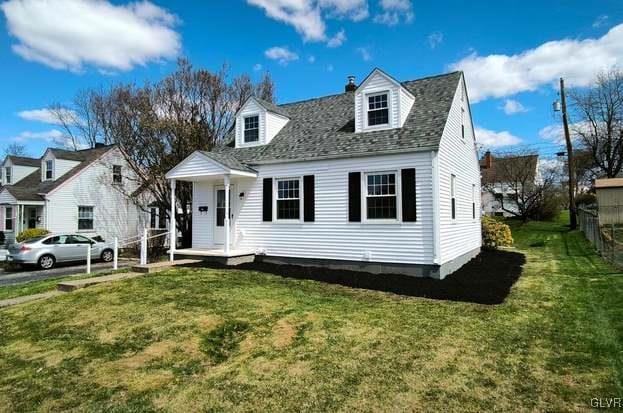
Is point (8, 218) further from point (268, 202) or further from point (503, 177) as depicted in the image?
point (503, 177)

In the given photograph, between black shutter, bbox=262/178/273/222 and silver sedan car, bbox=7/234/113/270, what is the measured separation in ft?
33.6

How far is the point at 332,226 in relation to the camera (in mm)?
11617

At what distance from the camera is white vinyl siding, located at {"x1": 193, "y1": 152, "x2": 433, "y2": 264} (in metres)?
10.3

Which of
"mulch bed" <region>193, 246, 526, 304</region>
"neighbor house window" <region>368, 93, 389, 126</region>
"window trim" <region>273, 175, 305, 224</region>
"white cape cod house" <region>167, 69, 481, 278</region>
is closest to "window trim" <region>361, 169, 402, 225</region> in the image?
"white cape cod house" <region>167, 69, 481, 278</region>

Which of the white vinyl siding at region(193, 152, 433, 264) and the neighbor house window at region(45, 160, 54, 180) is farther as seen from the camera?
the neighbor house window at region(45, 160, 54, 180)

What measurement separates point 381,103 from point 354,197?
3167 millimetres

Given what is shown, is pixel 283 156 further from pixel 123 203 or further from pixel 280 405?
pixel 123 203

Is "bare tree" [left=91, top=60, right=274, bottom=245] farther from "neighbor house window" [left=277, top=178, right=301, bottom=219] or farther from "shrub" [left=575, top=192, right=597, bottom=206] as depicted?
"shrub" [left=575, top=192, right=597, bottom=206]

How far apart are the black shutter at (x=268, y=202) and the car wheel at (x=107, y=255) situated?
419 inches

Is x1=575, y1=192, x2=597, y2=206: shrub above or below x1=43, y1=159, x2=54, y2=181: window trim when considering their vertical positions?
below

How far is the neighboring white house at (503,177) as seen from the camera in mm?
32031

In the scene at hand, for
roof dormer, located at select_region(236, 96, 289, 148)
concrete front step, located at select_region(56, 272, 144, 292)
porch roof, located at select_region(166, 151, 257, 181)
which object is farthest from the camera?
roof dormer, located at select_region(236, 96, 289, 148)

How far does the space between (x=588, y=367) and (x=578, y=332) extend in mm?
1545

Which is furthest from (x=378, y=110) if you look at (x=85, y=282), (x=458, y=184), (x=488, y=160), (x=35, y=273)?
(x=488, y=160)
